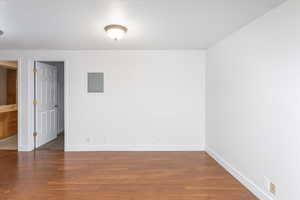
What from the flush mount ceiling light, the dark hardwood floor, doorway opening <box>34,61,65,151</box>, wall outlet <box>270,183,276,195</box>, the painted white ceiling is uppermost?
the painted white ceiling

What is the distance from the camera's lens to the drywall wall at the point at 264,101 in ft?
5.78

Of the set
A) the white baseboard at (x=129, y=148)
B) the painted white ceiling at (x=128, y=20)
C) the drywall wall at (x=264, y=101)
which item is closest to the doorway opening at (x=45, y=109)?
the white baseboard at (x=129, y=148)

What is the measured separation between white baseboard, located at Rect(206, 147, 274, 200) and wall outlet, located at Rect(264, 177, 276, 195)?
78 mm

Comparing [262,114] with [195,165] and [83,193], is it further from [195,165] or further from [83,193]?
[83,193]

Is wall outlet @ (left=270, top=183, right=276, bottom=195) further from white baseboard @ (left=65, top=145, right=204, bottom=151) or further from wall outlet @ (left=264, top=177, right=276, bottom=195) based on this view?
white baseboard @ (left=65, top=145, right=204, bottom=151)

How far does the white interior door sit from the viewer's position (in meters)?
4.21

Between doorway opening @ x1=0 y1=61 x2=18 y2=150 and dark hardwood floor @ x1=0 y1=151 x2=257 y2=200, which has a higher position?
doorway opening @ x1=0 y1=61 x2=18 y2=150

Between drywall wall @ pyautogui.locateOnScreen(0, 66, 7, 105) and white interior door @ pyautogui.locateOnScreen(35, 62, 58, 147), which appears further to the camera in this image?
drywall wall @ pyautogui.locateOnScreen(0, 66, 7, 105)

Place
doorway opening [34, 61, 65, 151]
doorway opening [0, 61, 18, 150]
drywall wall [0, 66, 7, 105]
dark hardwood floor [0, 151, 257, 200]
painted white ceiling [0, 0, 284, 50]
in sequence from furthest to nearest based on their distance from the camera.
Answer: drywall wall [0, 66, 7, 105] < doorway opening [0, 61, 18, 150] < doorway opening [34, 61, 65, 151] < dark hardwood floor [0, 151, 257, 200] < painted white ceiling [0, 0, 284, 50]

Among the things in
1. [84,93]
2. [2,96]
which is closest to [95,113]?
[84,93]

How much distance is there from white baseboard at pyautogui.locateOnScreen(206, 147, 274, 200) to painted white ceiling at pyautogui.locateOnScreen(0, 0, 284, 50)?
7.01ft

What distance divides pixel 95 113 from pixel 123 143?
3.04ft

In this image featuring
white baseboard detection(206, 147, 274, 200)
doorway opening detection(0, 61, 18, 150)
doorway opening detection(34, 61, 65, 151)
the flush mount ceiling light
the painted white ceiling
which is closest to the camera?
the painted white ceiling

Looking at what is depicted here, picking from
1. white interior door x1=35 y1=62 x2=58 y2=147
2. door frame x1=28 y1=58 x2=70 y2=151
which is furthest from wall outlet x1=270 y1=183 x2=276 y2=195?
white interior door x1=35 y1=62 x2=58 y2=147
